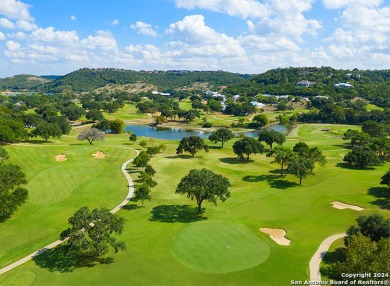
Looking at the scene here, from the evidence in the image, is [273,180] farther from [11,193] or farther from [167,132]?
[167,132]

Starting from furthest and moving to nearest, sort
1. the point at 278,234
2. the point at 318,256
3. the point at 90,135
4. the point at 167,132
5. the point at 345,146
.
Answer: the point at 167,132, the point at 345,146, the point at 90,135, the point at 278,234, the point at 318,256

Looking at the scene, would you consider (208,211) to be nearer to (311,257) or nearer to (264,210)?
(264,210)

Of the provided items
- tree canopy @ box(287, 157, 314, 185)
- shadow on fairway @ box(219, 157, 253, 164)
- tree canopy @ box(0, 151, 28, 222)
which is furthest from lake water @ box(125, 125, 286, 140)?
tree canopy @ box(0, 151, 28, 222)

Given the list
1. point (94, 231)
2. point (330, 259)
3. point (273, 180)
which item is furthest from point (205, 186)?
point (273, 180)

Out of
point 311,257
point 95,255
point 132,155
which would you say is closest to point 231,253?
point 311,257

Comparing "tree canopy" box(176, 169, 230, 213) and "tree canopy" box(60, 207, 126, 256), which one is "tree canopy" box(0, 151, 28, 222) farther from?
"tree canopy" box(176, 169, 230, 213)

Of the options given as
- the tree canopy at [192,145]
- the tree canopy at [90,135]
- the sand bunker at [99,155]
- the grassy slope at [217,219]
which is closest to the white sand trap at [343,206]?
the grassy slope at [217,219]
